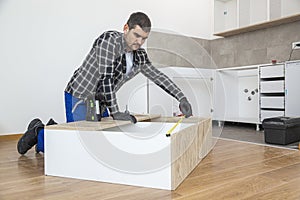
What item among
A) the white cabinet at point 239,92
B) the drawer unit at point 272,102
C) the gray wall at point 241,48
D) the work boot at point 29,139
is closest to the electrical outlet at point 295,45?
the gray wall at point 241,48

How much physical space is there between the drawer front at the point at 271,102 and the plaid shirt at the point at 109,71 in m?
1.45

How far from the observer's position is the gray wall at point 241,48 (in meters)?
2.74

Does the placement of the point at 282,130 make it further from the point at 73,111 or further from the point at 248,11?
the point at 248,11

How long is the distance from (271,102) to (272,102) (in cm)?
1

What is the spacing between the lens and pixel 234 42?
351cm

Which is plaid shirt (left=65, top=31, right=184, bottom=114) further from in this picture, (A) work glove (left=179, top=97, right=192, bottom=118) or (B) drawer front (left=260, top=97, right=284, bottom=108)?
(B) drawer front (left=260, top=97, right=284, bottom=108)

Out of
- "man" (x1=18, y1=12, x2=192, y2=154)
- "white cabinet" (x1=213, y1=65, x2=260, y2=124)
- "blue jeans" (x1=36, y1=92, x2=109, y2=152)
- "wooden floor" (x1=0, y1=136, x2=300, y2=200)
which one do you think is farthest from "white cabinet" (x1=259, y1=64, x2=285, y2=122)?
"blue jeans" (x1=36, y1=92, x2=109, y2=152)

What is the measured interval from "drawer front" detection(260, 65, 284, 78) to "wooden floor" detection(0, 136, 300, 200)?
1144 mm

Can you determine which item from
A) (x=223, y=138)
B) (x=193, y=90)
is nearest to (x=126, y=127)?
(x=193, y=90)

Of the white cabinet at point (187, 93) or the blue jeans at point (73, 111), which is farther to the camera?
the white cabinet at point (187, 93)

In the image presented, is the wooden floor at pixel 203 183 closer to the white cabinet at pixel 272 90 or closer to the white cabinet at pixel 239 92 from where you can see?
the white cabinet at pixel 272 90

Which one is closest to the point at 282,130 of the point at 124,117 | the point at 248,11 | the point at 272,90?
the point at 272,90

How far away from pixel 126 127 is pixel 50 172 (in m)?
0.39

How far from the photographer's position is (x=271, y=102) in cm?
Answer: 273
